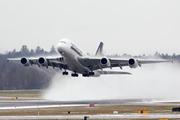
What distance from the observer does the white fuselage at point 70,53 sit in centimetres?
5209

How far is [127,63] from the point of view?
58.9 m

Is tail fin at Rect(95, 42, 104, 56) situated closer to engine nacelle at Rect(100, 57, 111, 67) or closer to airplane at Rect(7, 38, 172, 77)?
airplane at Rect(7, 38, 172, 77)

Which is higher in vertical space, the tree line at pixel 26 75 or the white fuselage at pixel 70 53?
the tree line at pixel 26 75

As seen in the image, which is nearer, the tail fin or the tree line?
the tail fin

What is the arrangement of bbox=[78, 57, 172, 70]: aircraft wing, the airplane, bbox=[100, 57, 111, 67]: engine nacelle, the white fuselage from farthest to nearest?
bbox=[100, 57, 111, 67]: engine nacelle, bbox=[78, 57, 172, 70]: aircraft wing, the airplane, the white fuselage

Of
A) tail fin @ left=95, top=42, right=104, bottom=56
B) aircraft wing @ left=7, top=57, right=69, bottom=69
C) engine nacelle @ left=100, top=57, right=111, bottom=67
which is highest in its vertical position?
tail fin @ left=95, top=42, right=104, bottom=56

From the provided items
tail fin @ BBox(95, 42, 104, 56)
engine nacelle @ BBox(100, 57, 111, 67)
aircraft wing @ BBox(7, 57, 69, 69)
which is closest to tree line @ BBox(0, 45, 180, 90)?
tail fin @ BBox(95, 42, 104, 56)

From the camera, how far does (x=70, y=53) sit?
53.1m

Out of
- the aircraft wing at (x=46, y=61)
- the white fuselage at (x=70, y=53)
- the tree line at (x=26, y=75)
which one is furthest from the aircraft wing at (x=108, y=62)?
the tree line at (x=26, y=75)

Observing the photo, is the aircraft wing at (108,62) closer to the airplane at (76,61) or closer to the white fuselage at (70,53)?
the airplane at (76,61)

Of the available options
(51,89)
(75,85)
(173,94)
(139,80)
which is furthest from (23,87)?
(173,94)

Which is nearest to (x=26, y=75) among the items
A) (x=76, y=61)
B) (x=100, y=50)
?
(x=100, y=50)

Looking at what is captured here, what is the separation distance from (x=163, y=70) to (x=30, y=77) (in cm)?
3978

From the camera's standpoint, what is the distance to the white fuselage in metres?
52.1
